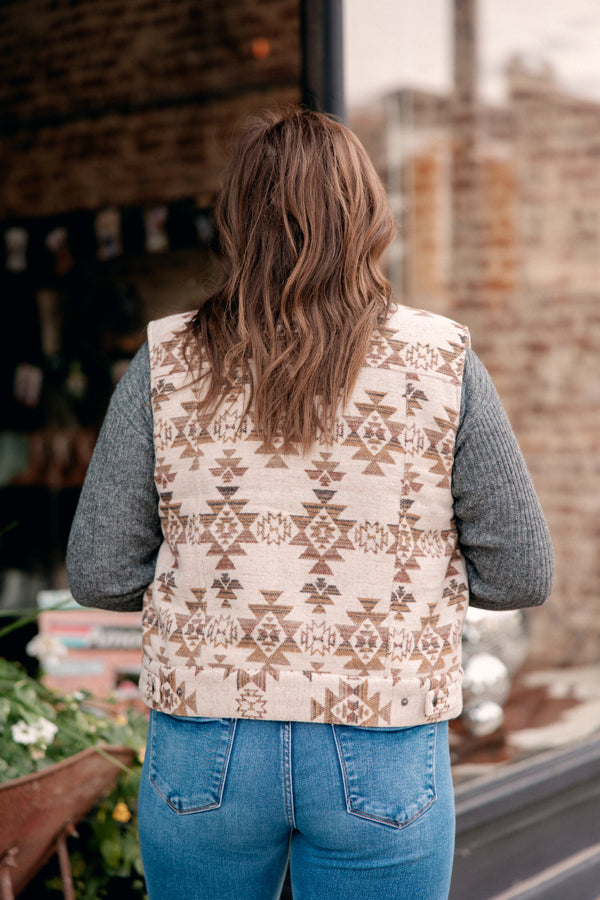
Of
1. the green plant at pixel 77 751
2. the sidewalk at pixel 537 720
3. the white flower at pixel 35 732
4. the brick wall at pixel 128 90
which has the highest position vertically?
the brick wall at pixel 128 90

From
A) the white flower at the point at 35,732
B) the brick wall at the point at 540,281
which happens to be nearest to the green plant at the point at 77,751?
the white flower at the point at 35,732

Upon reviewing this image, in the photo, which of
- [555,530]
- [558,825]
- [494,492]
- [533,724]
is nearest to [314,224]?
[494,492]

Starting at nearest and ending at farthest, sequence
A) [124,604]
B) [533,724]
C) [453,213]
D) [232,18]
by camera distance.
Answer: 1. [124,604]
2. [533,724]
3. [232,18]
4. [453,213]

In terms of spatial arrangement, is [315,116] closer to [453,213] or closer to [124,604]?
[124,604]

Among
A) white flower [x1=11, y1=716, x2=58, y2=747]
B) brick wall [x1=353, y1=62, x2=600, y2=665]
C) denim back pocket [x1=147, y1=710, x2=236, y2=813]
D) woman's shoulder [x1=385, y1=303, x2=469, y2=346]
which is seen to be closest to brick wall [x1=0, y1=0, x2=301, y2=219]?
brick wall [x1=353, y1=62, x2=600, y2=665]

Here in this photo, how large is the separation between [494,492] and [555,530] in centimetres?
329

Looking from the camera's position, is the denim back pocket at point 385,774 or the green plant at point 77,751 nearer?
the denim back pocket at point 385,774

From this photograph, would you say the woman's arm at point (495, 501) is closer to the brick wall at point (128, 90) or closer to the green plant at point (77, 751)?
the green plant at point (77, 751)

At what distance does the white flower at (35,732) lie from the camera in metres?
1.84

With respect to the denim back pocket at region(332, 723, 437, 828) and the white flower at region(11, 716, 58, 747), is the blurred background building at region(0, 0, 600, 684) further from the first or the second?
the denim back pocket at region(332, 723, 437, 828)

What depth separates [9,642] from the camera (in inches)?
130

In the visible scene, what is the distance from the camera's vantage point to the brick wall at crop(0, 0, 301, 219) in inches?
152

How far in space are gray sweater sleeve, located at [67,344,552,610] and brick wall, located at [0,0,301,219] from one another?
2673 millimetres

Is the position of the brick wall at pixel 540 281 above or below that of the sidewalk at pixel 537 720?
above
